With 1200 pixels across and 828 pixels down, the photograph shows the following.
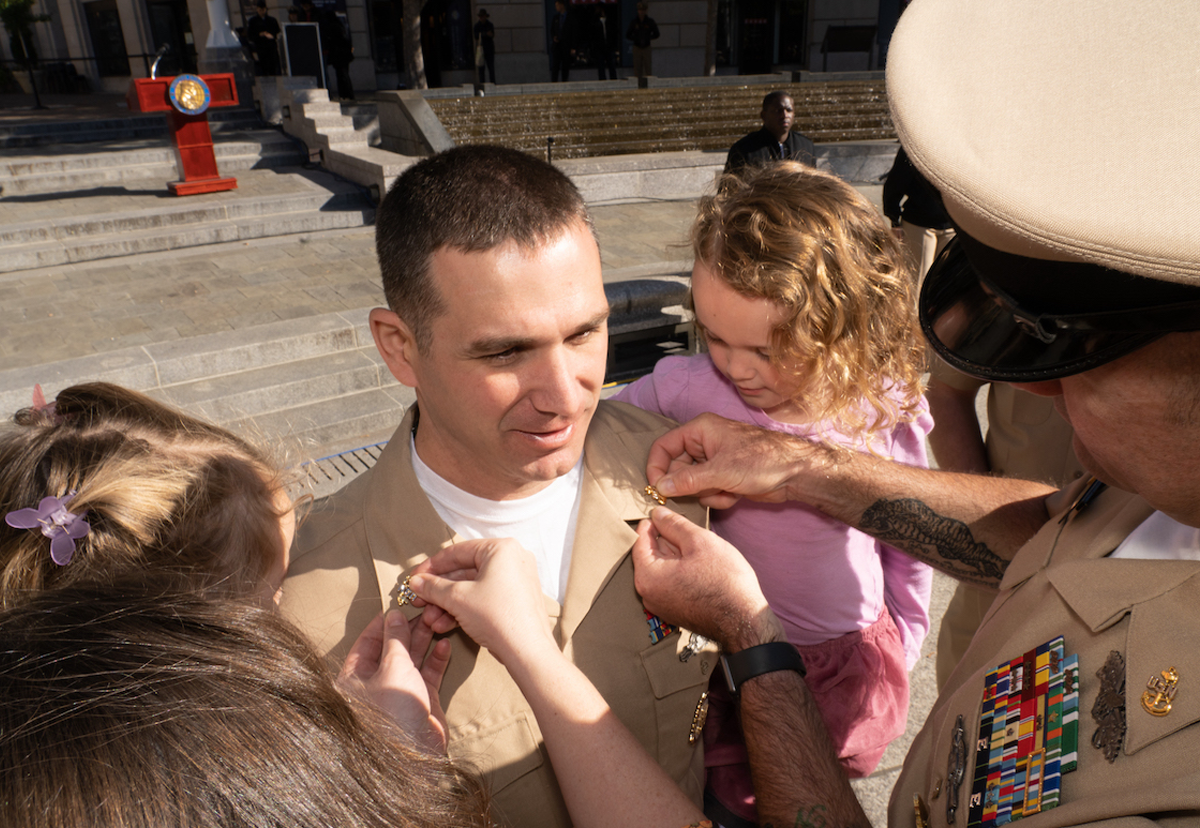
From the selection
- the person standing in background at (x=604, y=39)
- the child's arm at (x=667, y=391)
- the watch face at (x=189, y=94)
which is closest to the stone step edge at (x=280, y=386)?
the child's arm at (x=667, y=391)

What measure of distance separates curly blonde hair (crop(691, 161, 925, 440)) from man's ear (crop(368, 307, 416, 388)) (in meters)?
0.86

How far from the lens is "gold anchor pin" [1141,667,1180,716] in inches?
43.1

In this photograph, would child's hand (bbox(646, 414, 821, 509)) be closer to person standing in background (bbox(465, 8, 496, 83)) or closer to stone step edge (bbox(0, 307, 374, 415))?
stone step edge (bbox(0, 307, 374, 415))

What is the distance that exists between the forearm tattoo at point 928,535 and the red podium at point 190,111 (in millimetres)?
12612

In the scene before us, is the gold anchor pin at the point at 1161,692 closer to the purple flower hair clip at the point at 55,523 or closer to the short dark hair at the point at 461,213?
the short dark hair at the point at 461,213

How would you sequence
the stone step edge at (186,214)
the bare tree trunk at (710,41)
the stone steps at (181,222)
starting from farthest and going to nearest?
1. the bare tree trunk at (710,41)
2. the stone step edge at (186,214)
3. the stone steps at (181,222)

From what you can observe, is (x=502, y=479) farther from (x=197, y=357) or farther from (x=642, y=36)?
(x=642, y=36)

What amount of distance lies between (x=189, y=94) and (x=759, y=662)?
1299 cm

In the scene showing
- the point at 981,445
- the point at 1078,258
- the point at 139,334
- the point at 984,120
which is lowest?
the point at 139,334

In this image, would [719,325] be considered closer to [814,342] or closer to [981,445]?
[814,342]

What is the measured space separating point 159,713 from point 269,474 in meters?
1.16

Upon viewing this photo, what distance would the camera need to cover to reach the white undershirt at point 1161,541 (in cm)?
127

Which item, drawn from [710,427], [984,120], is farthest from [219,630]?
[710,427]

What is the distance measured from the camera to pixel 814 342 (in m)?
2.05
